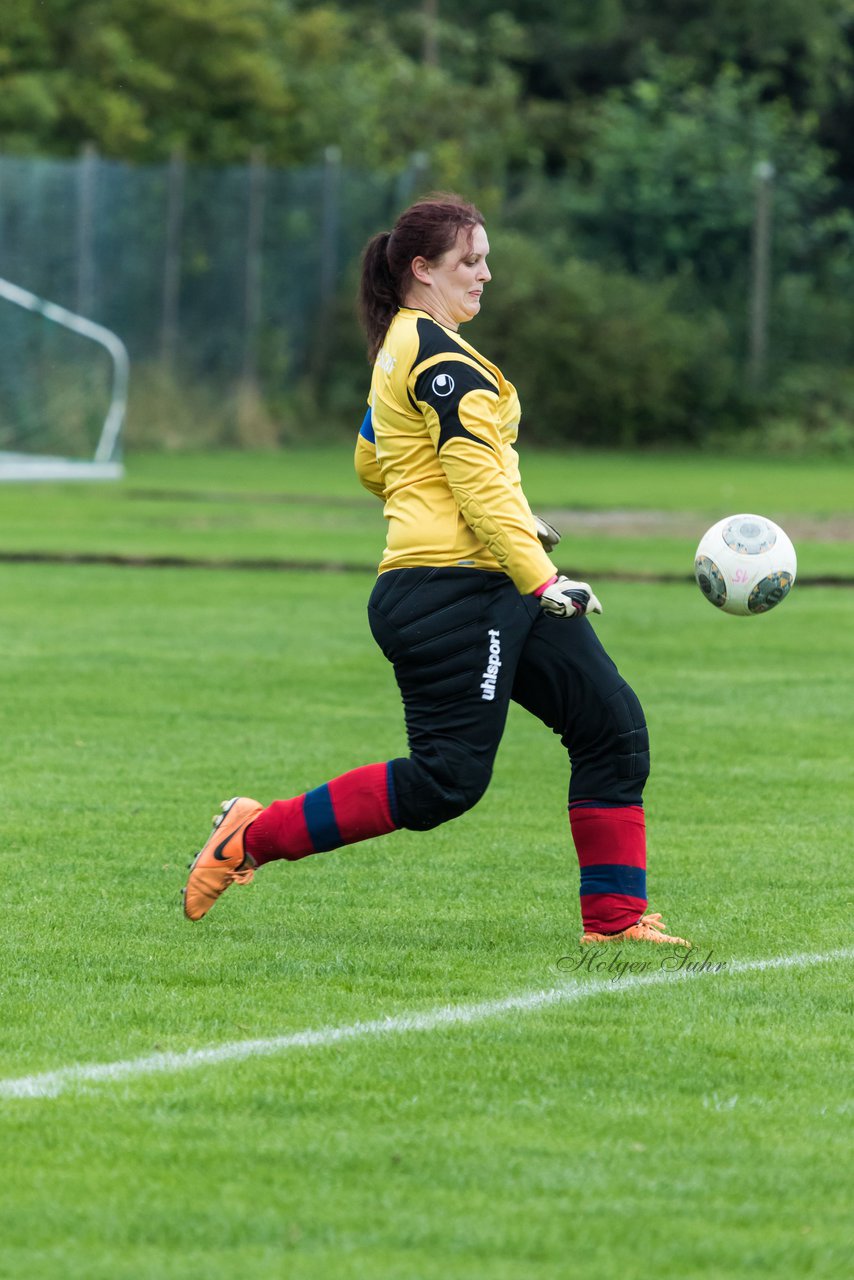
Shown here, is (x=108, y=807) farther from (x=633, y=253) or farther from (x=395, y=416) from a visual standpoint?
(x=633, y=253)

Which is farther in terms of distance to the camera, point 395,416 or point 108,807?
point 108,807

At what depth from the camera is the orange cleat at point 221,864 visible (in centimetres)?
582

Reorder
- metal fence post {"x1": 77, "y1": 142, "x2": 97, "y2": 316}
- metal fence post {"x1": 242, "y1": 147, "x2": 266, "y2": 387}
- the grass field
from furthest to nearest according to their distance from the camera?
metal fence post {"x1": 242, "y1": 147, "x2": 266, "y2": 387}, metal fence post {"x1": 77, "y1": 142, "x2": 97, "y2": 316}, the grass field

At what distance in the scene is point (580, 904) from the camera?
616 centimetres

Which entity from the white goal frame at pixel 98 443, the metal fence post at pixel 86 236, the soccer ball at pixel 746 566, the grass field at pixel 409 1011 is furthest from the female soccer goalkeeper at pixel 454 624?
the metal fence post at pixel 86 236

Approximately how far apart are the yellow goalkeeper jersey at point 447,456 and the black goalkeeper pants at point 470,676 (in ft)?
0.30

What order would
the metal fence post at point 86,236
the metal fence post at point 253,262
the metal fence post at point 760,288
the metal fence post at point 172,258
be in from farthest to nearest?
the metal fence post at point 760,288, the metal fence post at point 253,262, the metal fence post at point 172,258, the metal fence post at point 86,236

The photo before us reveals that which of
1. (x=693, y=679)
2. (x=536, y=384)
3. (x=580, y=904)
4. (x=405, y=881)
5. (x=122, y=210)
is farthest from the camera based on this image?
(x=536, y=384)

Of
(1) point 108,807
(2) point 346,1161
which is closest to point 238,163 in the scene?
(1) point 108,807

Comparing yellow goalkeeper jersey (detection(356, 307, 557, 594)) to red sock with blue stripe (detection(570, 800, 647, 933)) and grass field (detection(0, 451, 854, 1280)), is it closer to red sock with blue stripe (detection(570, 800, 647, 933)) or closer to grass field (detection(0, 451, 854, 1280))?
red sock with blue stripe (detection(570, 800, 647, 933))

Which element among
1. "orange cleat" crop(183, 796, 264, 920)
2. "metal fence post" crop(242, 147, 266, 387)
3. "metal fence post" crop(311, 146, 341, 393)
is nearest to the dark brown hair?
"orange cleat" crop(183, 796, 264, 920)

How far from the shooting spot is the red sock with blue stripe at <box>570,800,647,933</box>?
5867mm

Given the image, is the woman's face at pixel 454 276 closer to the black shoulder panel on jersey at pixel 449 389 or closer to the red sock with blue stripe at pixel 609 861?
the black shoulder panel on jersey at pixel 449 389

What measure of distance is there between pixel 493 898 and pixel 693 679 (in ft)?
17.2
